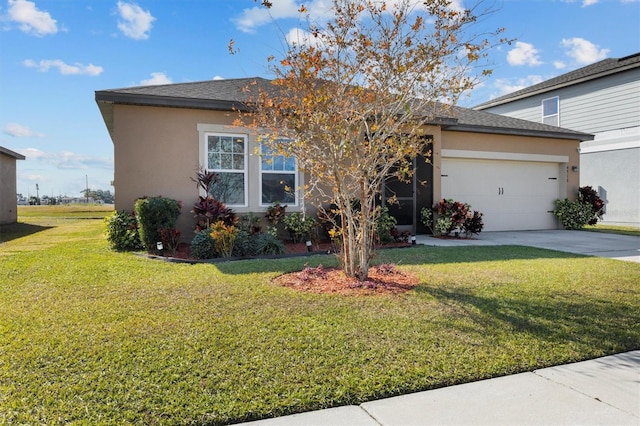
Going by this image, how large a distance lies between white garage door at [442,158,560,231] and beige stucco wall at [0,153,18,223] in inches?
723

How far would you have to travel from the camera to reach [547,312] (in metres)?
4.52

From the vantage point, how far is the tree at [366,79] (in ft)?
18.3

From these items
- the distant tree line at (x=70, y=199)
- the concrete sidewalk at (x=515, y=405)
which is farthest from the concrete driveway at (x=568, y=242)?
the distant tree line at (x=70, y=199)

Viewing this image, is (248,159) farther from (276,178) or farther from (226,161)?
(276,178)

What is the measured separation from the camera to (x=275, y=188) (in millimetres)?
10469

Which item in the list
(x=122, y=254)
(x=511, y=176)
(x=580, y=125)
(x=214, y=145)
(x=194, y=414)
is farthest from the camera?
(x=580, y=125)

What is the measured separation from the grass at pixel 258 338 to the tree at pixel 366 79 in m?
1.74

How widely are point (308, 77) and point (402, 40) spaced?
4.68 ft

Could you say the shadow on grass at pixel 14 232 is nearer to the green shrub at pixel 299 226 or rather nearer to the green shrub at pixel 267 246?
the green shrub at pixel 267 246

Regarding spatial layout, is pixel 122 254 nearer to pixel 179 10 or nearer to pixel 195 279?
pixel 195 279

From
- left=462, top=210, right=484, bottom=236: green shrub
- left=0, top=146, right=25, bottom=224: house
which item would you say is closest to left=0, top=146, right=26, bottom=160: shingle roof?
left=0, top=146, right=25, bottom=224: house

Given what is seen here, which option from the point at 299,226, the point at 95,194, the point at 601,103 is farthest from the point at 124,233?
the point at 95,194

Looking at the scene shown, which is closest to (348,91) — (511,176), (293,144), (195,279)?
(293,144)

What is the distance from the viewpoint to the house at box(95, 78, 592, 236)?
30.4 feet
